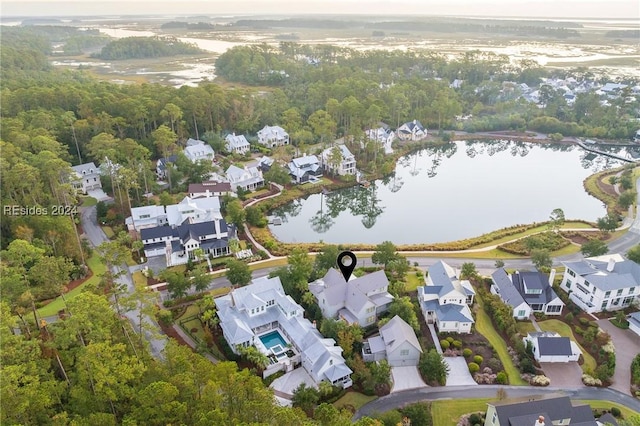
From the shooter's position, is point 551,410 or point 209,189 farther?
point 209,189

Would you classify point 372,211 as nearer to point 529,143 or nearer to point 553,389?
point 553,389

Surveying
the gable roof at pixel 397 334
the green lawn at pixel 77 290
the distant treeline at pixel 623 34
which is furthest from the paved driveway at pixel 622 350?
the distant treeline at pixel 623 34

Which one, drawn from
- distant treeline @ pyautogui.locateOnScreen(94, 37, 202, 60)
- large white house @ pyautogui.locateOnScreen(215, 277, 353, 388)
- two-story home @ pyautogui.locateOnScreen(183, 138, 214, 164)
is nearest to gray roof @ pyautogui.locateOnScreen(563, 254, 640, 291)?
large white house @ pyautogui.locateOnScreen(215, 277, 353, 388)

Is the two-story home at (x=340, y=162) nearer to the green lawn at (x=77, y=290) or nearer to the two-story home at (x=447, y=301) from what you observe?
the two-story home at (x=447, y=301)

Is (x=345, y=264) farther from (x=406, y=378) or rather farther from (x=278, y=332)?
(x=406, y=378)

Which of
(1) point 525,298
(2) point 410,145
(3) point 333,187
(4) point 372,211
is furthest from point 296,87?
(1) point 525,298

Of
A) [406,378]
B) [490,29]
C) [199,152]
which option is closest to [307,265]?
[406,378]

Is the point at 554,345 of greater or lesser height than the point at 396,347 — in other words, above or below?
below

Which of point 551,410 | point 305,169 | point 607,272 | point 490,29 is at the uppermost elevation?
point 490,29
